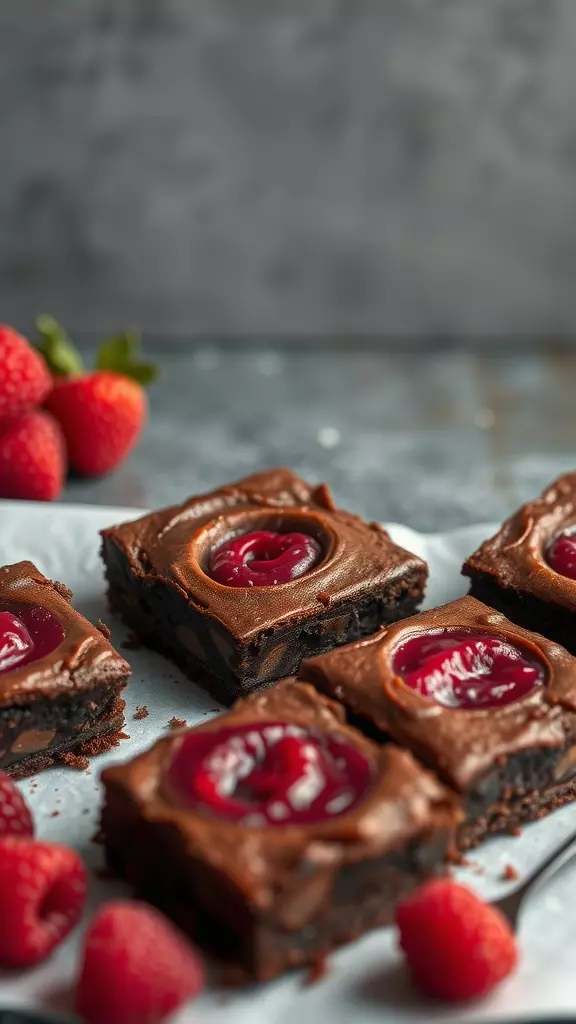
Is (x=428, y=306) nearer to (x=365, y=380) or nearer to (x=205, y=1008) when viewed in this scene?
(x=365, y=380)

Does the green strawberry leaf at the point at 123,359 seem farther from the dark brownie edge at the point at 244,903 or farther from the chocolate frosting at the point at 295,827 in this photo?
the dark brownie edge at the point at 244,903

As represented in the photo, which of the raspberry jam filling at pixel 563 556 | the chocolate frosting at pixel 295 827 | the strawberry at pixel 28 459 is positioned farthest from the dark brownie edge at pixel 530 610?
the strawberry at pixel 28 459

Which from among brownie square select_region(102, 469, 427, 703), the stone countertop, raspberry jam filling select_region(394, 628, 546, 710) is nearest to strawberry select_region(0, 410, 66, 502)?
the stone countertop

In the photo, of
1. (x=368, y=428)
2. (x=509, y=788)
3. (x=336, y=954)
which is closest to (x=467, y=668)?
(x=509, y=788)

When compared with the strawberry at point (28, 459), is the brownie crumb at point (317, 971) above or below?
above

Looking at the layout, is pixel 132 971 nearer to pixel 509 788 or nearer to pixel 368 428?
pixel 509 788
